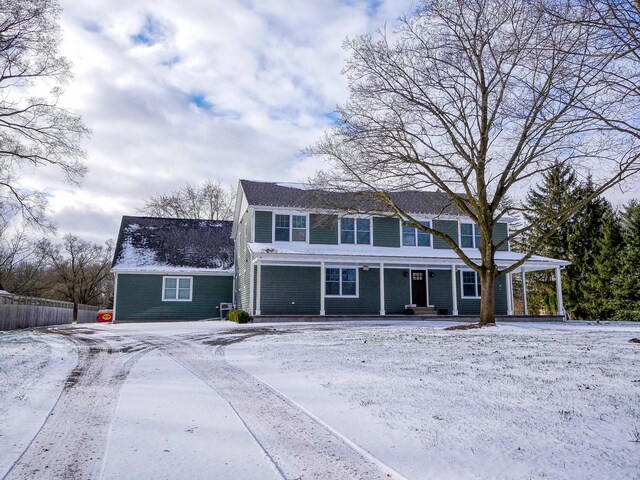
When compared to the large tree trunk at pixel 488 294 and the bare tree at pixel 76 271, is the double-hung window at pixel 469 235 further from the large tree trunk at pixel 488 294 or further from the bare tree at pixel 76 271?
the bare tree at pixel 76 271

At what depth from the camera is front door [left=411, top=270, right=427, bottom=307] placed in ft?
75.4

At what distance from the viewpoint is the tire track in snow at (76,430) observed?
3.30 m

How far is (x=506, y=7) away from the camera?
41.2 feet

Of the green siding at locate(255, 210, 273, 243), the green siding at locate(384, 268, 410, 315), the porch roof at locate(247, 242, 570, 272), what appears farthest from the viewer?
the green siding at locate(384, 268, 410, 315)

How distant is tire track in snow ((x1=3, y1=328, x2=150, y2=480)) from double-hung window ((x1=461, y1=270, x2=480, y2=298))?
1895 cm

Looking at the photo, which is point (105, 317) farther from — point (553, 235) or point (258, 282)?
point (553, 235)

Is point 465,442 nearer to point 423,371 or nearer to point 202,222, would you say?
point 423,371

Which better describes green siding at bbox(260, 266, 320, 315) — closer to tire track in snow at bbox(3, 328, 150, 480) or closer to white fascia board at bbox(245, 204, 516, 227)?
white fascia board at bbox(245, 204, 516, 227)

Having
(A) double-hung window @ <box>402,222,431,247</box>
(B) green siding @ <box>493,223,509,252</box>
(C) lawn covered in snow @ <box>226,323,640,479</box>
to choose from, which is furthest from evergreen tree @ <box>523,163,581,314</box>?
(C) lawn covered in snow @ <box>226,323,640,479</box>

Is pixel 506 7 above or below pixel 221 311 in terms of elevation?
above

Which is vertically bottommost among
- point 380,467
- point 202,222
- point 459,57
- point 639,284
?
point 380,467

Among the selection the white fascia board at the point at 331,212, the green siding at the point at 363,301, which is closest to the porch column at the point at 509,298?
the white fascia board at the point at 331,212

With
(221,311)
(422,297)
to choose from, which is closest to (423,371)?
(422,297)

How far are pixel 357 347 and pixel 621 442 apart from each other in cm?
587
